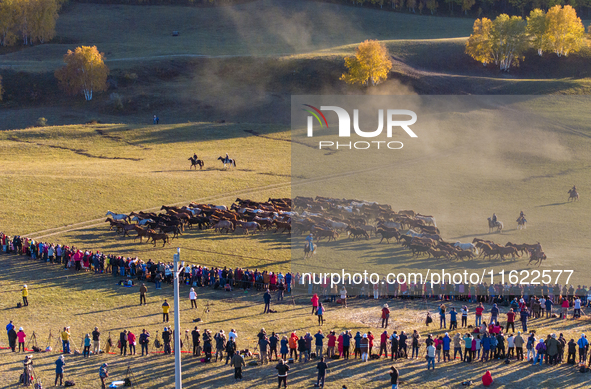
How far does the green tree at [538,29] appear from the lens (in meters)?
117

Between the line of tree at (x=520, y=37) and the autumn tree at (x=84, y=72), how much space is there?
228 ft

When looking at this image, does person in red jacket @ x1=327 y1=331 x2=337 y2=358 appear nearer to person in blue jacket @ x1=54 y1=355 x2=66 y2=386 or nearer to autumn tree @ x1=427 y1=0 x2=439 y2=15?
person in blue jacket @ x1=54 y1=355 x2=66 y2=386

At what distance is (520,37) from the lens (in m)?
116

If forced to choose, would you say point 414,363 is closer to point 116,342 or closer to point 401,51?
point 116,342

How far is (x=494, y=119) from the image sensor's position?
8831 centimetres

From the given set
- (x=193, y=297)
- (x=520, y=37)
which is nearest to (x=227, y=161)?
(x=193, y=297)

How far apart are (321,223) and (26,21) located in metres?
112

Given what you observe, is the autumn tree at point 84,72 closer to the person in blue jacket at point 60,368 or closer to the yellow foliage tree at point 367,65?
the yellow foliage tree at point 367,65

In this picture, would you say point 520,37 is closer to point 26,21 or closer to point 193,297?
point 193,297

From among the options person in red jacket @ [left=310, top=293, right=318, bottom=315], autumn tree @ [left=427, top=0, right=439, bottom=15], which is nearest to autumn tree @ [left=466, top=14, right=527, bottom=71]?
autumn tree @ [left=427, top=0, right=439, bottom=15]

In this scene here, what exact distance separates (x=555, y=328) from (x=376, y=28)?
5116 inches

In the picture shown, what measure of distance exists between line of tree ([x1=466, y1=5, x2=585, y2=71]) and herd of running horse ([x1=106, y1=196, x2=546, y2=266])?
247 ft

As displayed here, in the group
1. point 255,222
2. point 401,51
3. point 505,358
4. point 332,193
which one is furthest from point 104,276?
point 401,51

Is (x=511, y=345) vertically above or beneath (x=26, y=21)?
beneath
